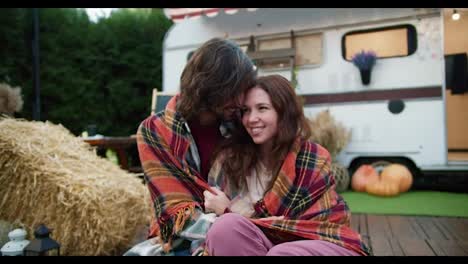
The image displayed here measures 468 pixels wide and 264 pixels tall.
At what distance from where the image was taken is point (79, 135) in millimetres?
2561

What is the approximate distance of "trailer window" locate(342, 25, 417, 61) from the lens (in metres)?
3.64

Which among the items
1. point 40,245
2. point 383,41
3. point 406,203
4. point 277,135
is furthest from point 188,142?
point 383,41

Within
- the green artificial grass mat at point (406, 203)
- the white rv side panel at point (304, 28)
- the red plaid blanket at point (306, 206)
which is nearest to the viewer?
the red plaid blanket at point (306, 206)

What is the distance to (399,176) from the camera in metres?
3.47

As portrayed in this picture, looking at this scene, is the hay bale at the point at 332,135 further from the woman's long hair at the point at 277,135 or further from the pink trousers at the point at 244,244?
the pink trousers at the point at 244,244

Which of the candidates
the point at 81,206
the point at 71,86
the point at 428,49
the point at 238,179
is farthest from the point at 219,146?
the point at 428,49

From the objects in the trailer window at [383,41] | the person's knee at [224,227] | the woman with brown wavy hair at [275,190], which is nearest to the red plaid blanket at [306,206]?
the woman with brown wavy hair at [275,190]

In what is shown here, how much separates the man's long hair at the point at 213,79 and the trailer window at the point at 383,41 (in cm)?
295

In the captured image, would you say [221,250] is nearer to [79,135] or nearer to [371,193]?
[79,135]

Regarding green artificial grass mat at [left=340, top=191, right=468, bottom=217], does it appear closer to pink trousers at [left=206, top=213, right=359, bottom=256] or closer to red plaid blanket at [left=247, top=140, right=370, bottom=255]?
red plaid blanket at [left=247, top=140, right=370, bottom=255]

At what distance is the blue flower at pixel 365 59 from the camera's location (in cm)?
372

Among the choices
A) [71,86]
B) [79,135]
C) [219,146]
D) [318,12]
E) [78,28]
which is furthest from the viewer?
[318,12]

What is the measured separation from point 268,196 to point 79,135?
72.7 inches

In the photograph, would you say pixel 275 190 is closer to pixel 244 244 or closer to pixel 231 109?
pixel 244 244
